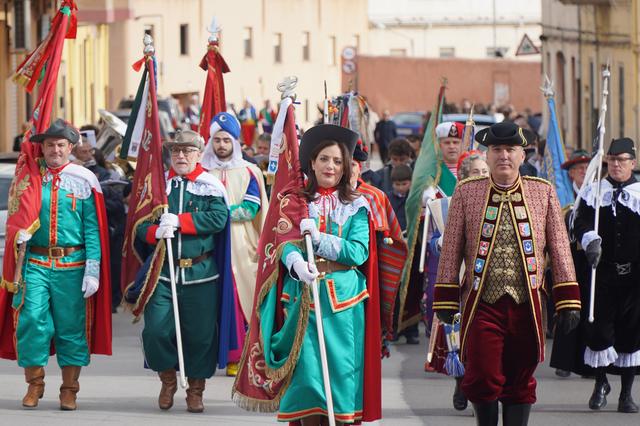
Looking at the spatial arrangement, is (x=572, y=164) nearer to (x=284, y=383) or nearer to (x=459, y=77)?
(x=284, y=383)

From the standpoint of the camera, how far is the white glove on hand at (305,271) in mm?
8391

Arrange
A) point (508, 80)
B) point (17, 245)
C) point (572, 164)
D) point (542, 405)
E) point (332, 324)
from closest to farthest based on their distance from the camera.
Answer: point (332, 324) < point (17, 245) < point (542, 405) < point (572, 164) < point (508, 80)

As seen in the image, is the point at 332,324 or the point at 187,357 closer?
the point at 332,324

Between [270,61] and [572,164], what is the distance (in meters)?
53.1

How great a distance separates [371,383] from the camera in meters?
8.72

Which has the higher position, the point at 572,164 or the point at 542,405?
the point at 572,164

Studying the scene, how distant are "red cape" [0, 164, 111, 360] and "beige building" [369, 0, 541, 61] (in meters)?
62.9

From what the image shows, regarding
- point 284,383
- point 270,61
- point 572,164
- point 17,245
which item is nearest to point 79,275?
point 17,245

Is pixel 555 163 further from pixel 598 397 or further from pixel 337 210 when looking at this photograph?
pixel 337 210

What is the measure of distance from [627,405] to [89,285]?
11.8 ft

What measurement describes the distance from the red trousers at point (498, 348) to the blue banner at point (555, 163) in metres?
6.29

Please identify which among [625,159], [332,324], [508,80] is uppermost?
[508,80]

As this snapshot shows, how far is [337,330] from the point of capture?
862 centimetres

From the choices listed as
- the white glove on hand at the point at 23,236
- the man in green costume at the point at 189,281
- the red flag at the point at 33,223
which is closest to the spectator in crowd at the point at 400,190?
the man in green costume at the point at 189,281
